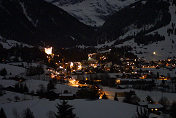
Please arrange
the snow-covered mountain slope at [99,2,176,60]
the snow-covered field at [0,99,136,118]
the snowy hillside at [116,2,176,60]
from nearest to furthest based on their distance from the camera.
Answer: the snow-covered field at [0,99,136,118], the snowy hillside at [116,2,176,60], the snow-covered mountain slope at [99,2,176,60]

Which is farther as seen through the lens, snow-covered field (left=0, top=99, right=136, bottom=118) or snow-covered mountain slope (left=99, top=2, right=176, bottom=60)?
snow-covered mountain slope (left=99, top=2, right=176, bottom=60)

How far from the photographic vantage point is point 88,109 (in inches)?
1027

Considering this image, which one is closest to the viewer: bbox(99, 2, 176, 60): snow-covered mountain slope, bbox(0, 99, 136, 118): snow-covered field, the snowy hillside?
bbox(0, 99, 136, 118): snow-covered field

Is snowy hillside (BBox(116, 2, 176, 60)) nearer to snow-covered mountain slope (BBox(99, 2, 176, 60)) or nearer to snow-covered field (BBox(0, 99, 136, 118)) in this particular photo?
snow-covered mountain slope (BBox(99, 2, 176, 60))

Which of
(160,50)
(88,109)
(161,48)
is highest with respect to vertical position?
(161,48)

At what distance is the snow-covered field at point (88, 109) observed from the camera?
Result: 79.4 ft

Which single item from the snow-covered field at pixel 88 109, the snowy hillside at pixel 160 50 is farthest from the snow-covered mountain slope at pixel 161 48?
the snow-covered field at pixel 88 109

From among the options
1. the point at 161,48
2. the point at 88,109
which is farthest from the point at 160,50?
the point at 88,109

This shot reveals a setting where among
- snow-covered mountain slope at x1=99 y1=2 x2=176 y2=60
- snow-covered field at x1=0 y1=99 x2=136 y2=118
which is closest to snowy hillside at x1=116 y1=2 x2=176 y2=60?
snow-covered mountain slope at x1=99 y1=2 x2=176 y2=60

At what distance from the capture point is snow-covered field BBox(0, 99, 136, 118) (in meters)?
24.2

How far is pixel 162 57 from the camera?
12794 centimetres

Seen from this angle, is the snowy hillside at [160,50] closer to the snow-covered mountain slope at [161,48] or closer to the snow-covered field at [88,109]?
the snow-covered mountain slope at [161,48]

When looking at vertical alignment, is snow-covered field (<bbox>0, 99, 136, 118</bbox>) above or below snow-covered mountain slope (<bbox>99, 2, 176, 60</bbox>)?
below

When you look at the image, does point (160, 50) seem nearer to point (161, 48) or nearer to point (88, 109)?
point (161, 48)
